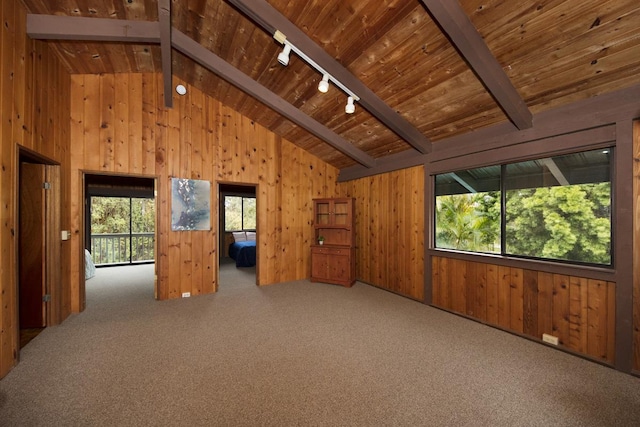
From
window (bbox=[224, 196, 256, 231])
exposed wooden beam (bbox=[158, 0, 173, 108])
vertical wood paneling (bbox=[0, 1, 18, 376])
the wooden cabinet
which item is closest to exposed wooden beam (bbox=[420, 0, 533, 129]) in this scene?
exposed wooden beam (bbox=[158, 0, 173, 108])

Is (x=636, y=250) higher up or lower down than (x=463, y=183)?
lower down

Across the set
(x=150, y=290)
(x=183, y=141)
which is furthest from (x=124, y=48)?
(x=150, y=290)

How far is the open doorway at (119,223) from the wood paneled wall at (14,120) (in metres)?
3.84

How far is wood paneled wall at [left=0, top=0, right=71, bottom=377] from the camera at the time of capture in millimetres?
2102

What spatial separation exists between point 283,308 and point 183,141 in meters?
3.16

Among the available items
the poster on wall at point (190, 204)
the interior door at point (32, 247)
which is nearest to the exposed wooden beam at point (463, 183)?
the poster on wall at point (190, 204)

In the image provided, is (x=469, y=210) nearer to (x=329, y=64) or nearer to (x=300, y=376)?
(x=329, y=64)

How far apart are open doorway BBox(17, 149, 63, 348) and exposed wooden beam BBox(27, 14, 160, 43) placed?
1.37 metres

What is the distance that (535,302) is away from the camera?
270 centimetres

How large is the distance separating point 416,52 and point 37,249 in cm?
481

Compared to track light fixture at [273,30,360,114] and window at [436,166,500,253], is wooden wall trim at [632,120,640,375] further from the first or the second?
track light fixture at [273,30,360,114]

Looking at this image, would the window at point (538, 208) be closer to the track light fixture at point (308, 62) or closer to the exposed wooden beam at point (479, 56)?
the exposed wooden beam at point (479, 56)

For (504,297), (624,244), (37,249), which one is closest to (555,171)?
(624,244)

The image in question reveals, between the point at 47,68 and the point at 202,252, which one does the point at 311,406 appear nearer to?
the point at 202,252
